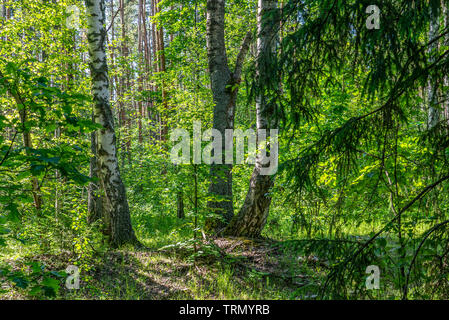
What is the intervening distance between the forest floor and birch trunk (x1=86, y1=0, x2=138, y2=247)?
2.23 feet

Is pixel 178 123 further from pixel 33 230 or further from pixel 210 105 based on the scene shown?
pixel 33 230

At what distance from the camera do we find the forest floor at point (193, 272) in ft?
12.8

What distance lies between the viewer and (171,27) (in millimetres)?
10586

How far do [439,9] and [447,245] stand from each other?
158 cm

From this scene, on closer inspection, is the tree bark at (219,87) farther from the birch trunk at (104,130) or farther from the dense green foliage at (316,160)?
the birch trunk at (104,130)

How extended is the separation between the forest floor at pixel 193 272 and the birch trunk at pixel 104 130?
0.68m

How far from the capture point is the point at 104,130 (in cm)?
557

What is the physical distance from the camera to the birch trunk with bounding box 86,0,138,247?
556 centimetres

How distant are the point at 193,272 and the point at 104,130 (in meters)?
3.06
